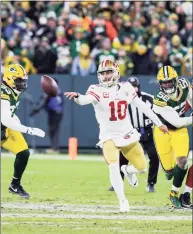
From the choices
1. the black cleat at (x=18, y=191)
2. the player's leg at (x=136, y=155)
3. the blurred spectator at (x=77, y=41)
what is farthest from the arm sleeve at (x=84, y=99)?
the blurred spectator at (x=77, y=41)

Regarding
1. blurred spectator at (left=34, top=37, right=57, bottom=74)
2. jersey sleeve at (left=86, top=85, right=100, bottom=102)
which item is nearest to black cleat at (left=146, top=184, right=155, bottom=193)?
jersey sleeve at (left=86, top=85, right=100, bottom=102)

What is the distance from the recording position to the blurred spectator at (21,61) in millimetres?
16625

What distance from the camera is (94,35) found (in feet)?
57.1

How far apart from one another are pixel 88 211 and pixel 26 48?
8.46 metres

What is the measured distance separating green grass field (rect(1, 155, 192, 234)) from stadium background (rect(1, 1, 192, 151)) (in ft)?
11.7

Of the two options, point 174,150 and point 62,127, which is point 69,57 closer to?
point 62,127

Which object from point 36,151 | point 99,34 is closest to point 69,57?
point 99,34

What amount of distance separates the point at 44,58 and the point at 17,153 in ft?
22.8

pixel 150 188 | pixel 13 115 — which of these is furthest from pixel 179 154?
→ pixel 13 115

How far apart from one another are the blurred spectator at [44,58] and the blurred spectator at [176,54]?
2.08m

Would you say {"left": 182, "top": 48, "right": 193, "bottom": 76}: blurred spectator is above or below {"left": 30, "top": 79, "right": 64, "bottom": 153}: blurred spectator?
above

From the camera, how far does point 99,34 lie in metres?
17.3

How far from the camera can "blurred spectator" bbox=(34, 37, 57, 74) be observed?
16.9 metres

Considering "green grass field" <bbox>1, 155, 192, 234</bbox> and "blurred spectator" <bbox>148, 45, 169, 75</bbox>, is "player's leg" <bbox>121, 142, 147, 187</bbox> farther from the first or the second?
"blurred spectator" <bbox>148, 45, 169, 75</bbox>
